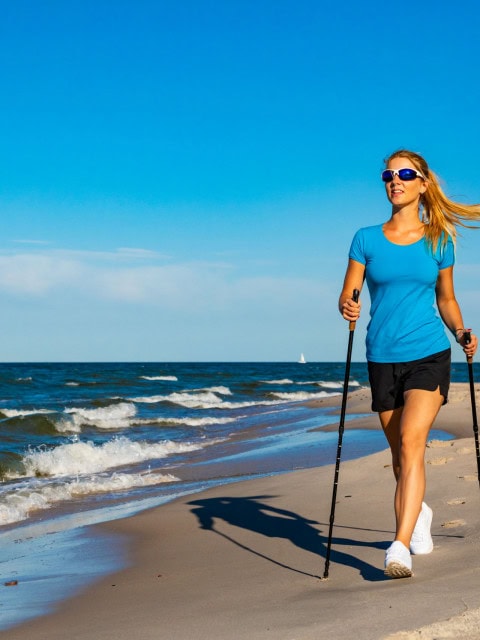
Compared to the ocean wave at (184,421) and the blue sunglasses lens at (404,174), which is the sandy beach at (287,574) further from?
the ocean wave at (184,421)

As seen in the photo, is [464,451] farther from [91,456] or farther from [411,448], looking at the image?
[91,456]

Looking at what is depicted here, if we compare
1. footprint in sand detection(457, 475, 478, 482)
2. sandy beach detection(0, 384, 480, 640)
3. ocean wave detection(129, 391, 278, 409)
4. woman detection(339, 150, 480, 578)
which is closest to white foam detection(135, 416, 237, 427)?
ocean wave detection(129, 391, 278, 409)

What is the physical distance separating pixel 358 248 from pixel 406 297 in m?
0.40

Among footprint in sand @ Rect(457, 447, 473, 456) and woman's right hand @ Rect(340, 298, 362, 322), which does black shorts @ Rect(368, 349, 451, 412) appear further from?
footprint in sand @ Rect(457, 447, 473, 456)

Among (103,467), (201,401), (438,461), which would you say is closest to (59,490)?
(103,467)

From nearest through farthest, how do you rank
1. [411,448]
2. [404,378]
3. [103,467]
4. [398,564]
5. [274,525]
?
[398,564], [411,448], [404,378], [274,525], [103,467]

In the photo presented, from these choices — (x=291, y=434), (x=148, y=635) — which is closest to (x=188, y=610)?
(x=148, y=635)

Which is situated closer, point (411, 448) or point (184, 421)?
point (411, 448)

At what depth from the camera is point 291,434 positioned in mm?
17344

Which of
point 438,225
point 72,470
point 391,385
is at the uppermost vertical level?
point 438,225

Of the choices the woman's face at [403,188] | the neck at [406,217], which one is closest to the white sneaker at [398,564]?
the neck at [406,217]

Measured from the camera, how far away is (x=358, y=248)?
4.78 m

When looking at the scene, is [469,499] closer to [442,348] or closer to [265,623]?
[442,348]

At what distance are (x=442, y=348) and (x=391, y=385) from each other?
1.14 feet
